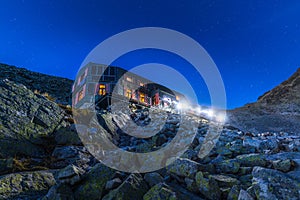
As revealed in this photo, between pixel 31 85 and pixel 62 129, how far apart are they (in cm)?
6089

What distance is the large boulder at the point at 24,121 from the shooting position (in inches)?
382

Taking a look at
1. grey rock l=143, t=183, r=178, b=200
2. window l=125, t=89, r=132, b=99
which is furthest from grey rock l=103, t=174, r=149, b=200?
window l=125, t=89, r=132, b=99

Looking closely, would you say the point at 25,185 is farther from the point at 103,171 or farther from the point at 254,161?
the point at 254,161

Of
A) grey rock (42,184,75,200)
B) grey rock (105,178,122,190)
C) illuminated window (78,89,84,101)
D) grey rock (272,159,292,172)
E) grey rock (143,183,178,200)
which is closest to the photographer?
grey rock (143,183,178,200)

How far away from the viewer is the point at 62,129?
12195mm

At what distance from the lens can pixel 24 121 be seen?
11.4 m

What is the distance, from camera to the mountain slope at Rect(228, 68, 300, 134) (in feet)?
104

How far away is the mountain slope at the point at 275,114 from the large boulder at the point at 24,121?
97.8ft

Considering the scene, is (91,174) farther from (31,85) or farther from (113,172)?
(31,85)

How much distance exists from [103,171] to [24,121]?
329 inches

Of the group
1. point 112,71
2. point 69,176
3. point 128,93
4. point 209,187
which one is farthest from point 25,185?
point 112,71

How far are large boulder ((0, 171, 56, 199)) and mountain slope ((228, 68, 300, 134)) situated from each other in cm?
3121

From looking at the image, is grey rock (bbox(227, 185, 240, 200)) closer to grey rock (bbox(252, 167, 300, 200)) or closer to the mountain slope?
grey rock (bbox(252, 167, 300, 200))

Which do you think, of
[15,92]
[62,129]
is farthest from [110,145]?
[15,92]
